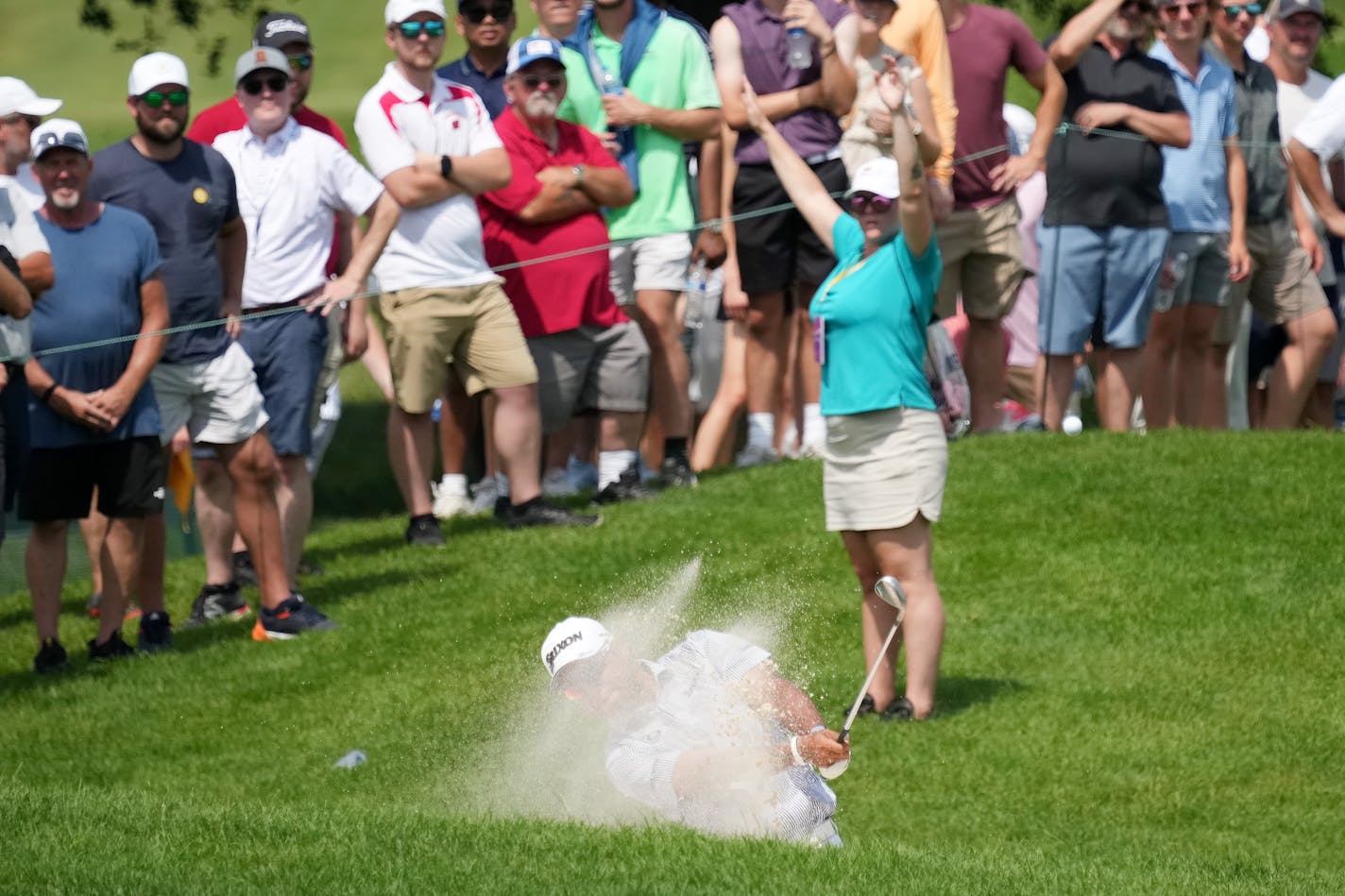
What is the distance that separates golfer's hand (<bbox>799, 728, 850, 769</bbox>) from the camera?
6801mm

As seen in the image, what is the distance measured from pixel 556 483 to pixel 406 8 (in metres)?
3.13

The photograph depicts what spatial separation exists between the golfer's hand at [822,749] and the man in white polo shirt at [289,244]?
18.3 feet

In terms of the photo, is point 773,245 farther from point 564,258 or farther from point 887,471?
point 887,471

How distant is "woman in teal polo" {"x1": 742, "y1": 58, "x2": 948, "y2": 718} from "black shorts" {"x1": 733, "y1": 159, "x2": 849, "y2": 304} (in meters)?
3.95

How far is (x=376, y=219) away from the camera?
39.7 ft

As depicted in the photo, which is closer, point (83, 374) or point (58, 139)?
point (58, 139)

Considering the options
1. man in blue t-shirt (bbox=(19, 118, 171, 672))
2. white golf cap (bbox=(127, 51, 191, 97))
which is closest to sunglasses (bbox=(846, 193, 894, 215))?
man in blue t-shirt (bbox=(19, 118, 171, 672))

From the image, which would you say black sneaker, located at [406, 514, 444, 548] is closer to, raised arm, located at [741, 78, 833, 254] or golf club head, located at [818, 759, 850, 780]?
raised arm, located at [741, 78, 833, 254]

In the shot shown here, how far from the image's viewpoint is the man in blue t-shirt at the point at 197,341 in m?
11.3

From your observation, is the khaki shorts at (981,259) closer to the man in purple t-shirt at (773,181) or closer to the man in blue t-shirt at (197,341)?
the man in purple t-shirt at (773,181)

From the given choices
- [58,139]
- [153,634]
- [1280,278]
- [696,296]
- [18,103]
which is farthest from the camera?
[696,296]

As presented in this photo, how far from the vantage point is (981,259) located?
13773 millimetres

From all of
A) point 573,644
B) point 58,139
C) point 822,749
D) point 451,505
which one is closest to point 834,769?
point 822,749

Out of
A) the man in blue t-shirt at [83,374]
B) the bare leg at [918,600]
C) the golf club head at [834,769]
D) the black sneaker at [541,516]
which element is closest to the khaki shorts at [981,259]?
the black sneaker at [541,516]
